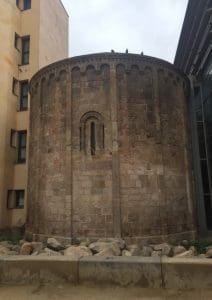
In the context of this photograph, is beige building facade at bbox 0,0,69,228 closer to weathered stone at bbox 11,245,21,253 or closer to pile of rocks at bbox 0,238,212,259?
weathered stone at bbox 11,245,21,253

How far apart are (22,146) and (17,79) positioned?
4766 millimetres

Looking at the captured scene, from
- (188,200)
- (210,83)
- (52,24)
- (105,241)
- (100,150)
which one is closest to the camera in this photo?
(105,241)

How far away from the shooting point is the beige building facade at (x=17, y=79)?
61.8 ft

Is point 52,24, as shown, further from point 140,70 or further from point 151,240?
point 151,240

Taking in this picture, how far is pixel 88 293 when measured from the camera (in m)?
5.36

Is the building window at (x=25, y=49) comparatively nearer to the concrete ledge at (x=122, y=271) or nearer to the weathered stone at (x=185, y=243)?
the weathered stone at (x=185, y=243)

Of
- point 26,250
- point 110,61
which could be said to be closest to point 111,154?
point 110,61

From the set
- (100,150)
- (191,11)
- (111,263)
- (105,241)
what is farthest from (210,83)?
(111,263)

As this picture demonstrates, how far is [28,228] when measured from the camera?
14898 mm

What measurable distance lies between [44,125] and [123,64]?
15.6ft

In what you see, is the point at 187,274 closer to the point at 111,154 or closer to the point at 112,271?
the point at 112,271

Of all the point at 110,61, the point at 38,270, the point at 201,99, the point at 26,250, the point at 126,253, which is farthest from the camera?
the point at 201,99

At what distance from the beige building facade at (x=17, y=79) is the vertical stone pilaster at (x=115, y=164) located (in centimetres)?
835

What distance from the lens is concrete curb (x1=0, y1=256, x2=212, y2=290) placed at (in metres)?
5.34
